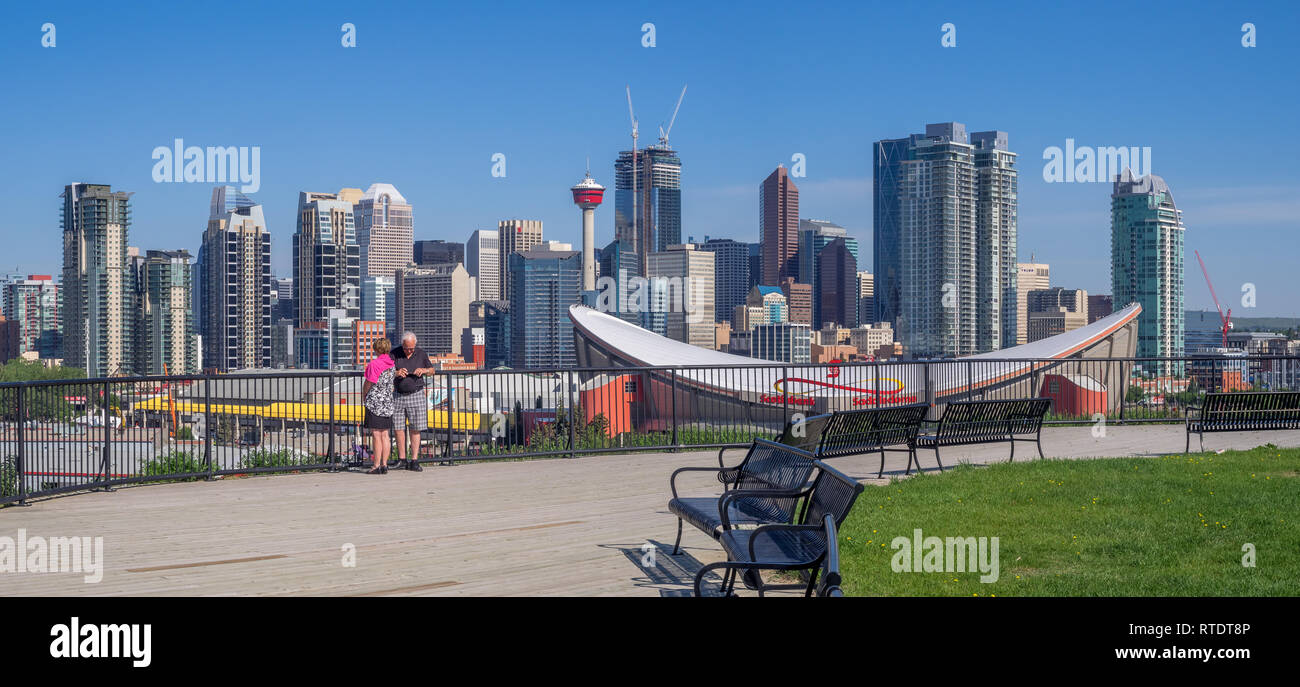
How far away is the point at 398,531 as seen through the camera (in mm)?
8961

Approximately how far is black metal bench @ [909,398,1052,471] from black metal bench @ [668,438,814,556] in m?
5.35

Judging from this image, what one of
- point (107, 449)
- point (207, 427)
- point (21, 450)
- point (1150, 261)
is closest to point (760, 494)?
point (21, 450)

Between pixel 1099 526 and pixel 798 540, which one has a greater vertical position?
pixel 798 540

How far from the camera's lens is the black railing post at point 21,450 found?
1055cm

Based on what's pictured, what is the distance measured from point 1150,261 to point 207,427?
7562 inches

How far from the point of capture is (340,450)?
1377cm

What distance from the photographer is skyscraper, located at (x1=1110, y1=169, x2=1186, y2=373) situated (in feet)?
596

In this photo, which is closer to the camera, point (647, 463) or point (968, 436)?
point (968, 436)

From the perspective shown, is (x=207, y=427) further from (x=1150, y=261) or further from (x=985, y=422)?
(x=1150, y=261)

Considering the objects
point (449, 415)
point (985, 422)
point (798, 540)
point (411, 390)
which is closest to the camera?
point (798, 540)
